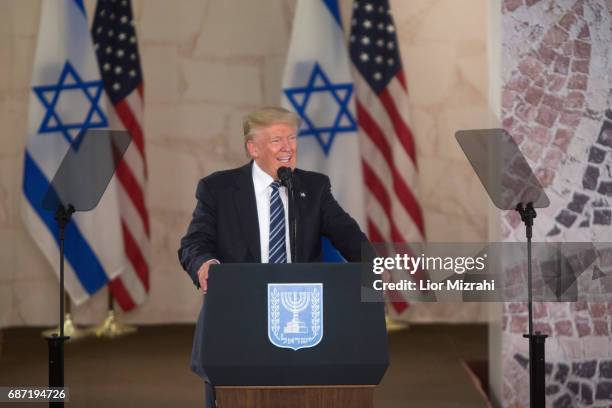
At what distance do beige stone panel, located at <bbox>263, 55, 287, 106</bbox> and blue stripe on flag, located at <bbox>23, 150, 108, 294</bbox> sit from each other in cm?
186

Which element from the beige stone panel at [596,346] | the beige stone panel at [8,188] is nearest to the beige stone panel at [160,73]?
the beige stone panel at [8,188]

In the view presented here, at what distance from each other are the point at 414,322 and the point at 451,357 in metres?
1.46

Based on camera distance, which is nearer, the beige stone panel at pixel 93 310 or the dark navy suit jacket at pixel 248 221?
the dark navy suit jacket at pixel 248 221

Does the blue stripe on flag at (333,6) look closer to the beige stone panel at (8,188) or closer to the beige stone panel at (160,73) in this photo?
the beige stone panel at (160,73)

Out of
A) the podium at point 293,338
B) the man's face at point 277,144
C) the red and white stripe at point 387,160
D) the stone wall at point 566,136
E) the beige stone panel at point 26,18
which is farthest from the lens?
the beige stone panel at point 26,18

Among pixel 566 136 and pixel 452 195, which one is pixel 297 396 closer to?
pixel 566 136

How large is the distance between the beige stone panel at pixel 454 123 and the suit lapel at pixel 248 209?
15.5 feet

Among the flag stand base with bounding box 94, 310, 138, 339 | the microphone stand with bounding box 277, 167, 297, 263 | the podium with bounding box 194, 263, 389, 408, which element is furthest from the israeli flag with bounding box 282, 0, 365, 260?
the podium with bounding box 194, 263, 389, 408

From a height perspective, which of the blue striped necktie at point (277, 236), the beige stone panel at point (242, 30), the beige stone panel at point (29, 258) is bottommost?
the beige stone panel at point (29, 258)

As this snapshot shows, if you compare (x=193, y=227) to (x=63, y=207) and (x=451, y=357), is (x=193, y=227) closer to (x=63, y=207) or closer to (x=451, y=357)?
(x=63, y=207)

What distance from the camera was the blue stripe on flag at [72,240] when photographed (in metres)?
7.11

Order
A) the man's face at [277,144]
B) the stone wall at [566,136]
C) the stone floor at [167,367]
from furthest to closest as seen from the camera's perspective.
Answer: the stone floor at [167,367], the stone wall at [566,136], the man's face at [277,144]

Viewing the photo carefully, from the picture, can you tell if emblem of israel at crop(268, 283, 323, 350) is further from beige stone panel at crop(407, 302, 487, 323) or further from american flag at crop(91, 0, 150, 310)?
beige stone panel at crop(407, 302, 487, 323)

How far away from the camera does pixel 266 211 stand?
3354 mm
